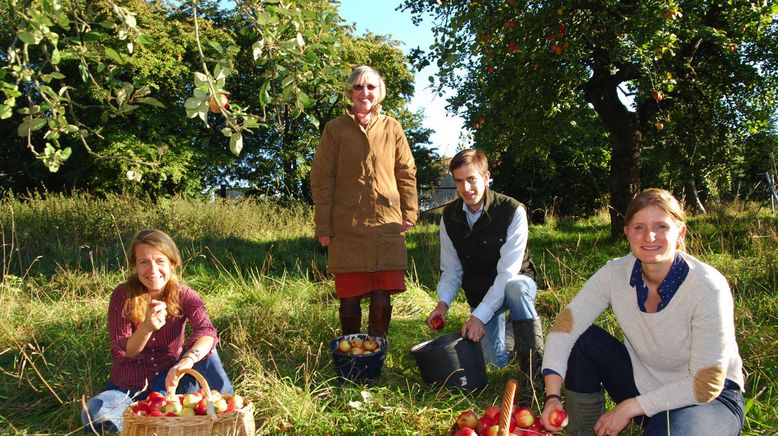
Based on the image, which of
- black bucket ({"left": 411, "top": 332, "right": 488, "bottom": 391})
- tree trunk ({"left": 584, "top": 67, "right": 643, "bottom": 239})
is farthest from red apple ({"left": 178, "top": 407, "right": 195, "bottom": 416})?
tree trunk ({"left": 584, "top": 67, "right": 643, "bottom": 239})

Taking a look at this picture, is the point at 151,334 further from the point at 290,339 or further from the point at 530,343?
the point at 530,343

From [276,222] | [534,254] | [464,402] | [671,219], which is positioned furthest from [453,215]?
[276,222]

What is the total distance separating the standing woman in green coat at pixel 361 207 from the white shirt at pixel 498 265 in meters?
0.26

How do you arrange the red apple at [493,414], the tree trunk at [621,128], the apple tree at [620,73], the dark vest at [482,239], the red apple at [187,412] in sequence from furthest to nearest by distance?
the tree trunk at [621,128] < the apple tree at [620,73] < the dark vest at [482,239] < the red apple at [187,412] < the red apple at [493,414]

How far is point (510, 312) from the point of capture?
3.06m

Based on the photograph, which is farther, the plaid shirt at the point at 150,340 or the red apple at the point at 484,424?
the plaid shirt at the point at 150,340

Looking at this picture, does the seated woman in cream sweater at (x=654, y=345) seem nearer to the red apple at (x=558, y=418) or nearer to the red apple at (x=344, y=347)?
the red apple at (x=558, y=418)

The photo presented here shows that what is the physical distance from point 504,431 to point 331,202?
1.91m

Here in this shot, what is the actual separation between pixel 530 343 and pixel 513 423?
0.81 m

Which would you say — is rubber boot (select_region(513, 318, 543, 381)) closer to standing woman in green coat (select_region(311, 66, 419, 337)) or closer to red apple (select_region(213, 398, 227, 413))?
standing woman in green coat (select_region(311, 66, 419, 337))

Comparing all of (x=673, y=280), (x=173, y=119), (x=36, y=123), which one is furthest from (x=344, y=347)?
(x=173, y=119)

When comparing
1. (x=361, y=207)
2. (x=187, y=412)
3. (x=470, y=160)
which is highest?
(x=470, y=160)

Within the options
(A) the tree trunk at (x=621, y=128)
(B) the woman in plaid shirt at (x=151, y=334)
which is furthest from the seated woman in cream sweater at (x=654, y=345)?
(A) the tree trunk at (x=621, y=128)

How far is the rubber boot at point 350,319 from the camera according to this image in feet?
11.6
